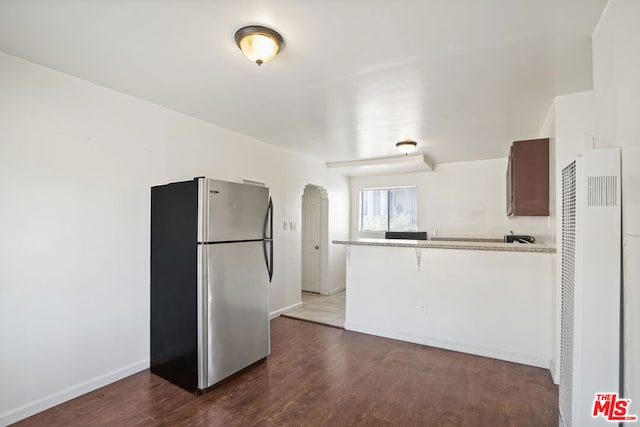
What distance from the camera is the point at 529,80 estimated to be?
2467 millimetres

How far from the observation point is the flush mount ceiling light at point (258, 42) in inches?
71.0

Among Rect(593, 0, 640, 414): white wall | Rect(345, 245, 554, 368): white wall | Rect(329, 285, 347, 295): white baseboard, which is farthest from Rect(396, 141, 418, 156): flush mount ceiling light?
Rect(329, 285, 347, 295): white baseboard

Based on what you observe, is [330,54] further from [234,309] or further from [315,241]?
[315,241]

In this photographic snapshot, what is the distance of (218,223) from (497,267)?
2.77m

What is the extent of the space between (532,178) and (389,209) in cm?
359

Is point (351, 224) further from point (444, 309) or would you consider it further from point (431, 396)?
point (431, 396)

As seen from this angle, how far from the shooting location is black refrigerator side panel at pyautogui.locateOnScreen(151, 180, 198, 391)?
2.50 m

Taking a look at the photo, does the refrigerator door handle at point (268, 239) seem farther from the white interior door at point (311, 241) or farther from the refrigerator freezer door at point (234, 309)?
the white interior door at point (311, 241)

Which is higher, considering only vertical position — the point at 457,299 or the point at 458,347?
the point at 457,299

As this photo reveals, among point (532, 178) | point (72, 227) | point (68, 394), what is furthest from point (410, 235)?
point (68, 394)

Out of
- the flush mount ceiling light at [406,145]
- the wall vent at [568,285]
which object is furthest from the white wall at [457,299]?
the flush mount ceiling light at [406,145]

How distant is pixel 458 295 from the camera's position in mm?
3363

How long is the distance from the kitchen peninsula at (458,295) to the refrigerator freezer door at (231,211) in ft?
4.88

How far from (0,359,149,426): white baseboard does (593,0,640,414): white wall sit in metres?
3.37
